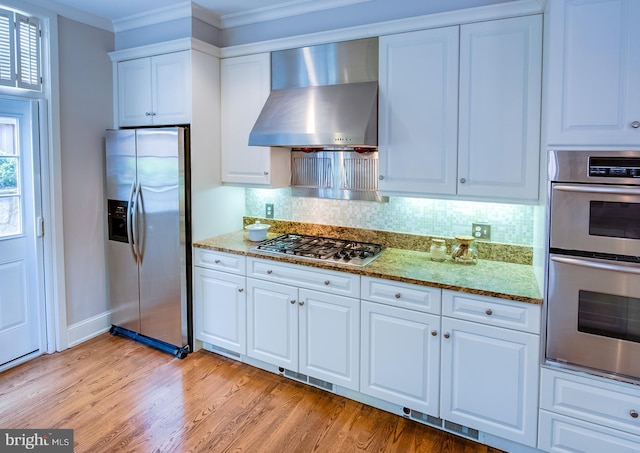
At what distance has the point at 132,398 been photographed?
2637mm

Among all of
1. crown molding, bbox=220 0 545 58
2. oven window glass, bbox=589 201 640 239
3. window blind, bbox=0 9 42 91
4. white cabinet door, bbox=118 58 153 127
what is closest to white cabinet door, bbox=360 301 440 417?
oven window glass, bbox=589 201 640 239

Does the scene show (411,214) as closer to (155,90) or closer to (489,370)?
(489,370)

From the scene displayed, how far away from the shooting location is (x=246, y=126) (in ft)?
10.4

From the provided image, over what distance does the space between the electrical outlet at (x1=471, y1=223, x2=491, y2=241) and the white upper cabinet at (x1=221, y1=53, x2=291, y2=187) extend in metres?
1.46

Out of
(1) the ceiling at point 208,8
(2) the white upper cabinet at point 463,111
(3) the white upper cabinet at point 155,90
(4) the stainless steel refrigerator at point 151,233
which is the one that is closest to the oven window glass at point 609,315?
(2) the white upper cabinet at point 463,111

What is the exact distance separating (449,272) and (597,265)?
29.4 inches

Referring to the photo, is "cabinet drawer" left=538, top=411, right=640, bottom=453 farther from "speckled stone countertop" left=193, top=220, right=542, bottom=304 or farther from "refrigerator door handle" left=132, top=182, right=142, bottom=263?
"refrigerator door handle" left=132, top=182, right=142, bottom=263

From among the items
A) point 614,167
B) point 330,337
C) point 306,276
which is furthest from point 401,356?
point 614,167

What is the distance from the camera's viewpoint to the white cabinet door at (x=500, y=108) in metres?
2.18

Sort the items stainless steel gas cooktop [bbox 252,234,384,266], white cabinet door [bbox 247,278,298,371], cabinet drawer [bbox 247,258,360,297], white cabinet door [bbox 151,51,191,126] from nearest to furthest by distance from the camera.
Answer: cabinet drawer [bbox 247,258,360,297], stainless steel gas cooktop [bbox 252,234,384,266], white cabinet door [bbox 247,278,298,371], white cabinet door [bbox 151,51,191,126]

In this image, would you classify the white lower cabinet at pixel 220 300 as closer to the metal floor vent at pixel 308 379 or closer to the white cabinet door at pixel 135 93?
the metal floor vent at pixel 308 379

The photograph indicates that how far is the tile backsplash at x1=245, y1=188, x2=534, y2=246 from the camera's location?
2.59m

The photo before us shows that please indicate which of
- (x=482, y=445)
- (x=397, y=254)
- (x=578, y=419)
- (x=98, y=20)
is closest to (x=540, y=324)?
(x=578, y=419)

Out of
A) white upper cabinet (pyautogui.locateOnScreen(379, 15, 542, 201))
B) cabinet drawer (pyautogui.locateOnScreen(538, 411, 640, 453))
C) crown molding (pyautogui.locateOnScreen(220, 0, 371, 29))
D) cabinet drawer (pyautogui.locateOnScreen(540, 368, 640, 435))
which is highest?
crown molding (pyautogui.locateOnScreen(220, 0, 371, 29))
